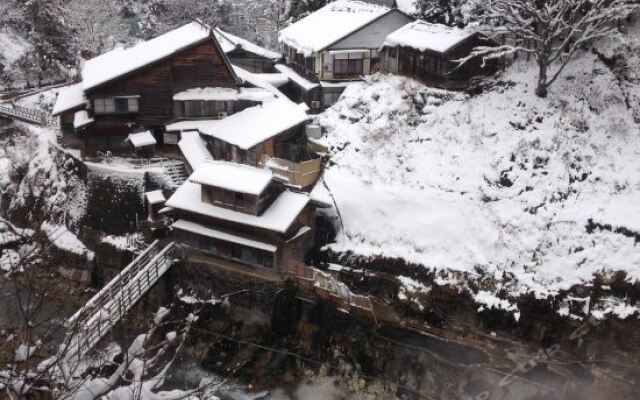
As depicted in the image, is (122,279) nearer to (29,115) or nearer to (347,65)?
(29,115)

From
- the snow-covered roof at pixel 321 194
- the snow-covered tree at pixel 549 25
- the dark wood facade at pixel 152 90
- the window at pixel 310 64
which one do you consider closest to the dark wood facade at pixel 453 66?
the snow-covered tree at pixel 549 25

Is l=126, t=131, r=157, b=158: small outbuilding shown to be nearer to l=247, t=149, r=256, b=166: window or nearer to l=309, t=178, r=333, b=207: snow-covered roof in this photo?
l=247, t=149, r=256, b=166: window

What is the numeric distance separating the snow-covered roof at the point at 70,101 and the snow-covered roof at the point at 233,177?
11694mm

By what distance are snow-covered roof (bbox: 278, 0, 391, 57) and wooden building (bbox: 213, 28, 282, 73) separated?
6.93 feet

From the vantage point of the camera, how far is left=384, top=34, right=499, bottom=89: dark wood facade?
33.2 m

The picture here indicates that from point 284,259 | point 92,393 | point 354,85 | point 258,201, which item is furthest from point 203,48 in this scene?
point 92,393

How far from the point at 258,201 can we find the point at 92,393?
1894 centimetres

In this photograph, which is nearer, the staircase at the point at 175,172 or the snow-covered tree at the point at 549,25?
the snow-covered tree at the point at 549,25

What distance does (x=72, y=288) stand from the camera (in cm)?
3084

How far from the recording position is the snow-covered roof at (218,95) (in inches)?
1329

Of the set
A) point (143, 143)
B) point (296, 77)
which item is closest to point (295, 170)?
point (143, 143)

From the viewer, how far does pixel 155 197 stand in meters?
29.7

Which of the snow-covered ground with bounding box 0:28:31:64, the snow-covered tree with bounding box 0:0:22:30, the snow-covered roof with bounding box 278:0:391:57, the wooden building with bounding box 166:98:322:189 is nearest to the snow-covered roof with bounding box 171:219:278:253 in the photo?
the wooden building with bounding box 166:98:322:189

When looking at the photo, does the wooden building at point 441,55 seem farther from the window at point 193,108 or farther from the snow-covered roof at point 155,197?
the snow-covered roof at point 155,197
